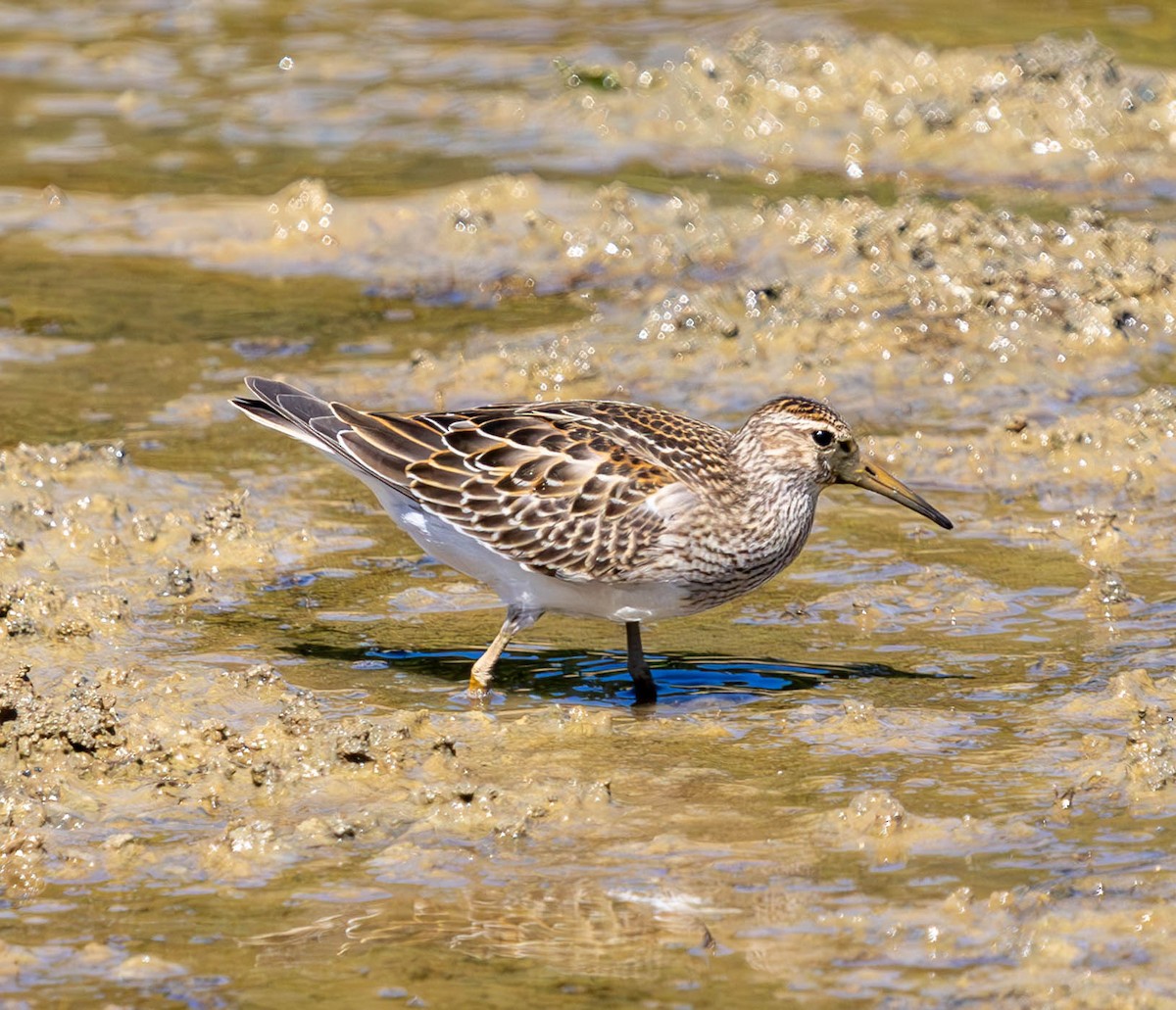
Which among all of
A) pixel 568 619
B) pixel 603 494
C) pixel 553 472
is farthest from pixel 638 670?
pixel 568 619

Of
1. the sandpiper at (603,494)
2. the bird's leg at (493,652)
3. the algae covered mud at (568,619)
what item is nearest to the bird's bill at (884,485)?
the sandpiper at (603,494)

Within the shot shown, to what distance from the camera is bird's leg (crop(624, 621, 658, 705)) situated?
8688 millimetres

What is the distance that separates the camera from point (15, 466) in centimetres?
1074

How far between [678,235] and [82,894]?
9.26m

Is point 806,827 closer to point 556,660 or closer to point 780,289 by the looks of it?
point 556,660

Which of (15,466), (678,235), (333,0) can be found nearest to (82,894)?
(15,466)

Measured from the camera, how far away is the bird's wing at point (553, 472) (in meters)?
8.55

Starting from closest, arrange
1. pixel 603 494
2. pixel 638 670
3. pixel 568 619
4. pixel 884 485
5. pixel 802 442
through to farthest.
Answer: pixel 603 494 < pixel 638 670 < pixel 802 442 < pixel 884 485 < pixel 568 619

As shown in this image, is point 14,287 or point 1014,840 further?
point 14,287

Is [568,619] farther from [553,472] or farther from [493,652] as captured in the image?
[553,472]

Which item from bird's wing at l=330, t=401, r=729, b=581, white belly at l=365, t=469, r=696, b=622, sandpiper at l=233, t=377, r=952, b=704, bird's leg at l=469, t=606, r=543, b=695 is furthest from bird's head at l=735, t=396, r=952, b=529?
bird's leg at l=469, t=606, r=543, b=695

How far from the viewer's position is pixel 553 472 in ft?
28.7

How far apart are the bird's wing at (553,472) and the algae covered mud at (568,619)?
76 cm

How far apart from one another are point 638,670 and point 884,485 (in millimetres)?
1632
